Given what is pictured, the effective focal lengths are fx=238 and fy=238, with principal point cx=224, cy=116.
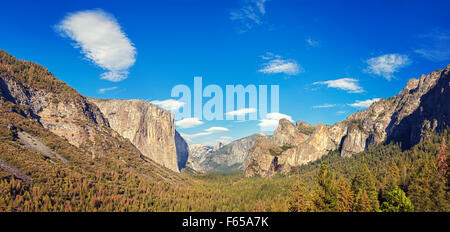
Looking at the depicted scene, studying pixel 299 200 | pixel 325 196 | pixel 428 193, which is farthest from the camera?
pixel 299 200

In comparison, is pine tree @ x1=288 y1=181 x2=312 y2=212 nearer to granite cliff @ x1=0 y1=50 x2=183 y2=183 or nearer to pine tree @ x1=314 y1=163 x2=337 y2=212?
pine tree @ x1=314 y1=163 x2=337 y2=212

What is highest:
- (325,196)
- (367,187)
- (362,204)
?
(367,187)

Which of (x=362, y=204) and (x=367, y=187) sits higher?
(x=367, y=187)

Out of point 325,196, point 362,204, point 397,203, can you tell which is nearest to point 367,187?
point 397,203

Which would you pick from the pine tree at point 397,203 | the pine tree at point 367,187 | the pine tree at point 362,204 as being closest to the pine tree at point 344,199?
the pine tree at point 362,204

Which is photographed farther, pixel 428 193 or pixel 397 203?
pixel 397 203

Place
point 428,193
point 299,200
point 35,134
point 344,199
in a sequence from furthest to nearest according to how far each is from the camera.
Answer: point 35,134
point 299,200
point 428,193
point 344,199

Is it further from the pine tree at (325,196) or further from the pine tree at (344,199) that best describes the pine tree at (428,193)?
the pine tree at (325,196)

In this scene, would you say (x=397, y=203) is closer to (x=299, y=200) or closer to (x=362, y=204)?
(x=362, y=204)

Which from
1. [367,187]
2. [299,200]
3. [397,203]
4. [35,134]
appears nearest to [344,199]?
[299,200]

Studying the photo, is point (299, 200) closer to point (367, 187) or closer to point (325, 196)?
point (325, 196)

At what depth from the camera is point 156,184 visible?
627 feet
